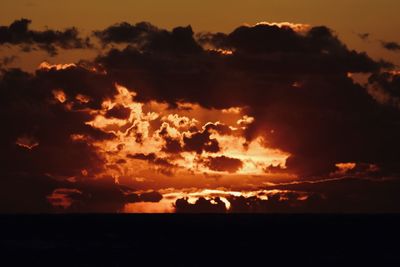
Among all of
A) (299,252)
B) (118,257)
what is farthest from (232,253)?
(118,257)

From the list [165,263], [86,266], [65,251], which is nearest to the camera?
[86,266]

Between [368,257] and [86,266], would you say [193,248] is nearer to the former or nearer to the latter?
[368,257]

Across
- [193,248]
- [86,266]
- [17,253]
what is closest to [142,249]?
[193,248]

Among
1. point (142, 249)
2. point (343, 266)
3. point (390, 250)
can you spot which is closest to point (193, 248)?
point (142, 249)

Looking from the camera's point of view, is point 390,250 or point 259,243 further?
point 259,243

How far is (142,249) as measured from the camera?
127625 millimetres

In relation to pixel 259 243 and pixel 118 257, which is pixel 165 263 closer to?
Result: pixel 118 257

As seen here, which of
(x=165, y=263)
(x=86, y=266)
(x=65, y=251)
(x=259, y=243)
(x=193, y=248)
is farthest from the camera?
(x=259, y=243)

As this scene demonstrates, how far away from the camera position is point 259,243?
14975 centimetres

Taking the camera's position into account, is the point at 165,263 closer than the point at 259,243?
Yes

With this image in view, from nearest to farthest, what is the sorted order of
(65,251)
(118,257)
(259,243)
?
(118,257), (65,251), (259,243)

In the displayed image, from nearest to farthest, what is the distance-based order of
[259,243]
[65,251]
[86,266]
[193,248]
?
[86,266]
[65,251]
[193,248]
[259,243]

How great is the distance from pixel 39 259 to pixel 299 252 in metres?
41.3

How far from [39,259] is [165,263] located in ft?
54.5
